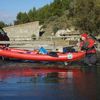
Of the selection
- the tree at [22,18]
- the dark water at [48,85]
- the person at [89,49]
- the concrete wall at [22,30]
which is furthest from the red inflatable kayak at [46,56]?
→ the tree at [22,18]

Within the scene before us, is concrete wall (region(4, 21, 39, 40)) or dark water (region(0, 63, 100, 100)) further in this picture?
concrete wall (region(4, 21, 39, 40))

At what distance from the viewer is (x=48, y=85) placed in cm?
1588

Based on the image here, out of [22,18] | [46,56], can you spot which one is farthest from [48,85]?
[22,18]

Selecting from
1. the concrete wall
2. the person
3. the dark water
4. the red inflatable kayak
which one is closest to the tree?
the concrete wall

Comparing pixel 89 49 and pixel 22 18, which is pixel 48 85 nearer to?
pixel 89 49

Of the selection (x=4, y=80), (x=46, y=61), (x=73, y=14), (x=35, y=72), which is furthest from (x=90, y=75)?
(x=73, y=14)

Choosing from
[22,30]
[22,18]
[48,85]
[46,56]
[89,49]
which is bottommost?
[48,85]

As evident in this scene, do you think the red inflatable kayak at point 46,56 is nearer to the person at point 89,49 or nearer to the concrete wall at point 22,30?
the person at point 89,49

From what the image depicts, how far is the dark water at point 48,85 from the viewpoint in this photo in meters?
13.5

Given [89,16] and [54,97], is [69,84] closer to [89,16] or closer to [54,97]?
[54,97]

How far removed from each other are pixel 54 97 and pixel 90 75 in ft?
20.1

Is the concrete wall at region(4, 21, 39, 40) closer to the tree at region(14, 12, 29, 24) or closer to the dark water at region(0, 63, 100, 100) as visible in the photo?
the dark water at region(0, 63, 100, 100)

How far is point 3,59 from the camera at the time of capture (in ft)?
86.2

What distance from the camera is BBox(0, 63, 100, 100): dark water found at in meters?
13.5
